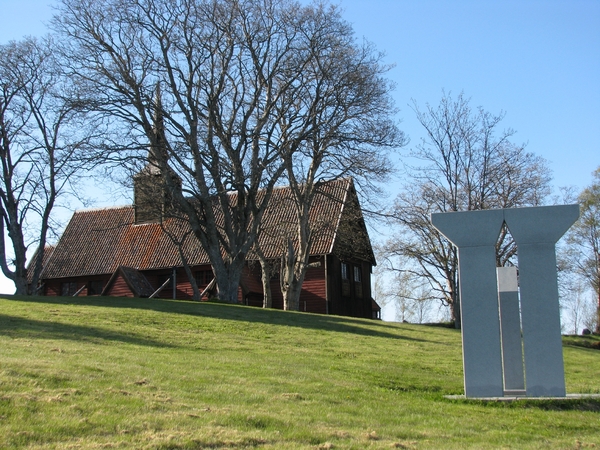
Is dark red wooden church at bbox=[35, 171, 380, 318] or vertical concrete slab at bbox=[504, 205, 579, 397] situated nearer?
vertical concrete slab at bbox=[504, 205, 579, 397]

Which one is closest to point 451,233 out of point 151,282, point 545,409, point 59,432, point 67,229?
point 545,409

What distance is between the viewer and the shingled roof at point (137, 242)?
4369 cm

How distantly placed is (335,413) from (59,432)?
4.18m

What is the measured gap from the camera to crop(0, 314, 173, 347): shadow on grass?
17.1m

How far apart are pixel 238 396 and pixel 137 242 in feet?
130

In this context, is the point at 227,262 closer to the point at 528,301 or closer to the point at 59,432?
the point at 528,301

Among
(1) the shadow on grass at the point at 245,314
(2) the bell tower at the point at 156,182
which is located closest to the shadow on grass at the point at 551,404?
(1) the shadow on grass at the point at 245,314

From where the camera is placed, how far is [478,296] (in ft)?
43.9

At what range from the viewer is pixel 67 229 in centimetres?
5322

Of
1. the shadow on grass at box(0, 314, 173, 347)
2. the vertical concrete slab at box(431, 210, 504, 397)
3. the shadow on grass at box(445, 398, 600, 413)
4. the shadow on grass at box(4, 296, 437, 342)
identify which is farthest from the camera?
the shadow on grass at box(4, 296, 437, 342)

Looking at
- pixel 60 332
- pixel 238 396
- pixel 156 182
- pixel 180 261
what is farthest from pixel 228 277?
pixel 238 396

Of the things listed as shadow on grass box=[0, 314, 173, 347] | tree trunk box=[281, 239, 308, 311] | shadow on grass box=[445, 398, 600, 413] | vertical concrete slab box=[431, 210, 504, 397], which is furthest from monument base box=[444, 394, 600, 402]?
tree trunk box=[281, 239, 308, 311]

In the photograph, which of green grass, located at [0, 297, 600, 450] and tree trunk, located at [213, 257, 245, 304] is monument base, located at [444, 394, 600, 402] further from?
tree trunk, located at [213, 257, 245, 304]

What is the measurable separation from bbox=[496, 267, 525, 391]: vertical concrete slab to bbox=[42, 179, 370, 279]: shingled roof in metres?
25.9
